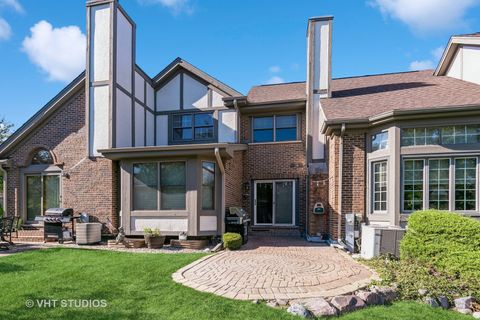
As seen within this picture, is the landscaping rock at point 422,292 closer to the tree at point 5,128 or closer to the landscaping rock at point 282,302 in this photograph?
the landscaping rock at point 282,302

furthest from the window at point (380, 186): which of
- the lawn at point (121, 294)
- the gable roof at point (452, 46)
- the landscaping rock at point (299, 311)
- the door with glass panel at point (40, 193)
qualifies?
the door with glass panel at point (40, 193)

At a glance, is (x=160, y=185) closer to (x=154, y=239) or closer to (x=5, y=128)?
(x=154, y=239)

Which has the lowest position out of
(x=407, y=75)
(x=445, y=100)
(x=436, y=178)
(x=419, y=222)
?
(x=419, y=222)

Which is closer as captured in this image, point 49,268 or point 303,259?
point 49,268

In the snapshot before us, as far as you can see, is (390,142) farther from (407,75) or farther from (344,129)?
(407,75)

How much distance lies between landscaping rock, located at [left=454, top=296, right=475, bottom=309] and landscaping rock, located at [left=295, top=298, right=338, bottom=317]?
2.12 m

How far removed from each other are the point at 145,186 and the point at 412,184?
804 cm

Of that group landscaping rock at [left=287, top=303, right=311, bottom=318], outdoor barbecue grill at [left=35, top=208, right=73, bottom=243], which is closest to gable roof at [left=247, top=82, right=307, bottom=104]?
outdoor barbecue grill at [left=35, top=208, right=73, bottom=243]

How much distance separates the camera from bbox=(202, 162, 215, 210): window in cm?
894

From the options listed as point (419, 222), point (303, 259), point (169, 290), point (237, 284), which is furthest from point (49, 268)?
point (419, 222)

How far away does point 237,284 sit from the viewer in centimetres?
484

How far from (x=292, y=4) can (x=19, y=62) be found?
12015 millimetres

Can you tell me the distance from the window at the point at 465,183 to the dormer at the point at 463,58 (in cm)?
395

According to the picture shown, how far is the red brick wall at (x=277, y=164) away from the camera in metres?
11.4
